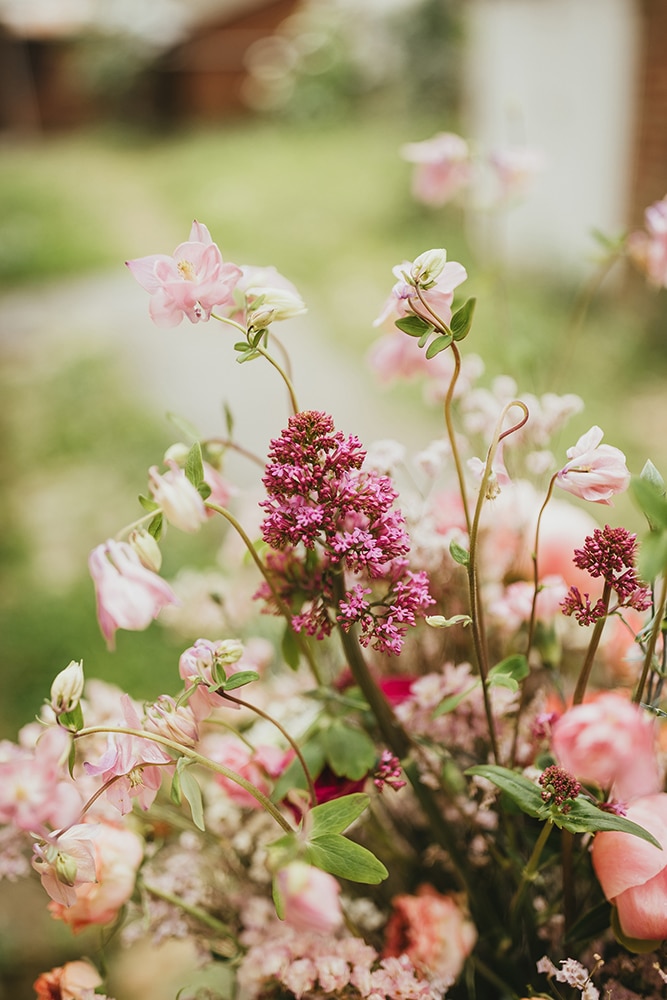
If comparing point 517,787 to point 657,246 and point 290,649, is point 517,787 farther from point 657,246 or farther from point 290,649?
point 657,246

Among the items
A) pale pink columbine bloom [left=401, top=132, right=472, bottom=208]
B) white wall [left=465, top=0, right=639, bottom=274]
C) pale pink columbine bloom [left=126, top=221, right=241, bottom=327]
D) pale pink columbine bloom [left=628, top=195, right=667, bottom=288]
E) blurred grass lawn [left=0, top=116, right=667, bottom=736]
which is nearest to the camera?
pale pink columbine bloom [left=126, top=221, right=241, bottom=327]

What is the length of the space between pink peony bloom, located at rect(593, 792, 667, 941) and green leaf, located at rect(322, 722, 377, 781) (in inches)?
5.1

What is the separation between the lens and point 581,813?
0.44 metres

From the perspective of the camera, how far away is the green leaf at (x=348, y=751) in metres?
0.50

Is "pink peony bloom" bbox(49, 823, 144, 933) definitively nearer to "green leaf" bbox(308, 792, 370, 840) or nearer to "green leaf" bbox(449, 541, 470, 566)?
"green leaf" bbox(308, 792, 370, 840)

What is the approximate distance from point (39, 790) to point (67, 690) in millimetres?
64

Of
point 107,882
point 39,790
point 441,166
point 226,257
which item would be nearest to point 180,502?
point 39,790

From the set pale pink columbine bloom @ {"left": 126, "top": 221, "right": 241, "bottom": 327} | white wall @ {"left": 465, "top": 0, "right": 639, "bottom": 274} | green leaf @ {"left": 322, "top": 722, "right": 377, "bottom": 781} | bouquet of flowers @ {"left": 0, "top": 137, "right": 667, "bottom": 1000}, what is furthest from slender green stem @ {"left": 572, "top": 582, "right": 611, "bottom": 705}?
white wall @ {"left": 465, "top": 0, "right": 639, "bottom": 274}

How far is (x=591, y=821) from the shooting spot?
1.41 ft

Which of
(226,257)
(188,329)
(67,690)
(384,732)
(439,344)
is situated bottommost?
(188,329)

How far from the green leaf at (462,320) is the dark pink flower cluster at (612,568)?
4.7 inches

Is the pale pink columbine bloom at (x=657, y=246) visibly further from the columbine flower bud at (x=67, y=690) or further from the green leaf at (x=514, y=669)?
the columbine flower bud at (x=67, y=690)

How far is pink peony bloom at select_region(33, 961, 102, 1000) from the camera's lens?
0.50m

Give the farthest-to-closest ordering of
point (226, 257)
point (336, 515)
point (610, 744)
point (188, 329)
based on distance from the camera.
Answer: point (226, 257) → point (188, 329) → point (336, 515) → point (610, 744)
